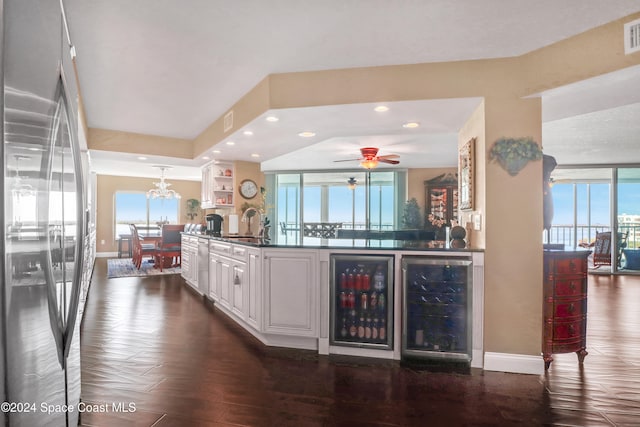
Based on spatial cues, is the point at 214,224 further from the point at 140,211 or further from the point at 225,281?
the point at 140,211

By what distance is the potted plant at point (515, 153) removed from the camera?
292 centimetres

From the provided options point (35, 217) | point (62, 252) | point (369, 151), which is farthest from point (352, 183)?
point (35, 217)

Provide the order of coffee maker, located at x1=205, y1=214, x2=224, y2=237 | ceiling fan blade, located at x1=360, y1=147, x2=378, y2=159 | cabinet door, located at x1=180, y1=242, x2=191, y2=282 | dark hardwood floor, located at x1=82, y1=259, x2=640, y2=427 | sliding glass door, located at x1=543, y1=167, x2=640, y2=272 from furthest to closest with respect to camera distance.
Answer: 1. sliding glass door, located at x1=543, y1=167, x2=640, y2=272
2. cabinet door, located at x1=180, y1=242, x2=191, y2=282
3. ceiling fan blade, located at x1=360, y1=147, x2=378, y2=159
4. coffee maker, located at x1=205, y1=214, x2=224, y2=237
5. dark hardwood floor, located at x1=82, y1=259, x2=640, y2=427

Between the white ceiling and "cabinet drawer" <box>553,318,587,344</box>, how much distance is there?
186 cm

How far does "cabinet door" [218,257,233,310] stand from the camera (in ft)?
13.6

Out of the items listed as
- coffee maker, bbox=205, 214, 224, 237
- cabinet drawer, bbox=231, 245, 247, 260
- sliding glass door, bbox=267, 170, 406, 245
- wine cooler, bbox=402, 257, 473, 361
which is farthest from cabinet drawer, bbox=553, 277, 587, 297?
sliding glass door, bbox=267, 170, 406, 245

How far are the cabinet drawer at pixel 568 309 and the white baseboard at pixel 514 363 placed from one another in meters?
0.40

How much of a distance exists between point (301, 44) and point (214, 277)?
10.2 ft

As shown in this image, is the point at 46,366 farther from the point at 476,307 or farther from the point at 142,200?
the point at 142,200

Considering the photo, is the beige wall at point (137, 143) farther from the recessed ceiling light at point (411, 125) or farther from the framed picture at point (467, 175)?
the framed picture at point (467, 175)

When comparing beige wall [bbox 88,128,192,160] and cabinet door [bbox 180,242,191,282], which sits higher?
beige wall [bbox 88,128,192,160]

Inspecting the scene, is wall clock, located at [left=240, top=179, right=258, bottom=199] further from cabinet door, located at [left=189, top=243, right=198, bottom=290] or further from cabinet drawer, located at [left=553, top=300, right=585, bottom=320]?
cabinet drawer, located at [left=553, top=300, right=585, bottom=320]

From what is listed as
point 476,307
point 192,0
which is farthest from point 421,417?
point 192,0

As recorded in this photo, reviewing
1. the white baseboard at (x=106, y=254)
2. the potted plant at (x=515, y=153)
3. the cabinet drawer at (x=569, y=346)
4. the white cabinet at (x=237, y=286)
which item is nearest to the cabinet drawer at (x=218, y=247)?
the white cabinet at (x=237, y=286)
